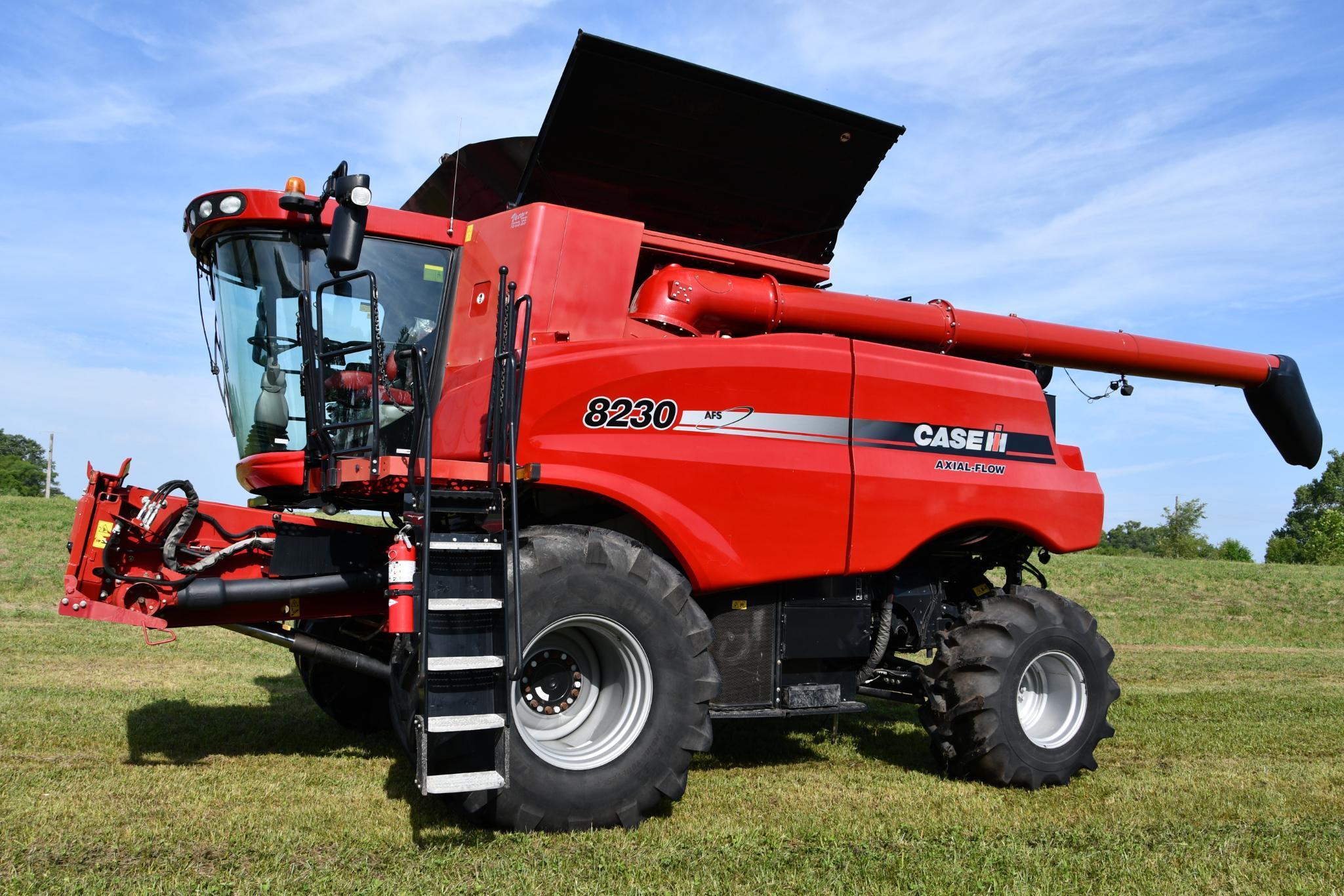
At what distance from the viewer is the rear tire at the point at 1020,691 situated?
627 centimetres

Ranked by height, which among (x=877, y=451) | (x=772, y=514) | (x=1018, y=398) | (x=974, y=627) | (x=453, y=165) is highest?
(x=453, y=165)

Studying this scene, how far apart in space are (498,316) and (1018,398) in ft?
11.9

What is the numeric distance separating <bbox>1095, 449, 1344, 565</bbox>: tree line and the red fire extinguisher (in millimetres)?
50156

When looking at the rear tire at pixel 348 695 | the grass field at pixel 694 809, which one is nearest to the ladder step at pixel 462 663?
the grass field at pixel 694 809

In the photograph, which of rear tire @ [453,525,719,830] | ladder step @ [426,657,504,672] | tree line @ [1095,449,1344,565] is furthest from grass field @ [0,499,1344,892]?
tree line @ [1095,449,1344,565]

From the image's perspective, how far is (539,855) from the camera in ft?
14.4

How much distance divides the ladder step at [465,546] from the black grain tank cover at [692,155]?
2537 millimetres

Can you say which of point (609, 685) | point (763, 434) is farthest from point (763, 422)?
point (609, 685)

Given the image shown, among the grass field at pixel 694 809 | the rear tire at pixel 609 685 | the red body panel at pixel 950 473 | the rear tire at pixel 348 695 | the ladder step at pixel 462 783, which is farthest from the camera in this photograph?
the rear tire at pixel 348 695

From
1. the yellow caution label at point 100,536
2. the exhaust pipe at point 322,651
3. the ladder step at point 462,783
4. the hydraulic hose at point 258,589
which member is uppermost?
the yellow caution label at point 100,536

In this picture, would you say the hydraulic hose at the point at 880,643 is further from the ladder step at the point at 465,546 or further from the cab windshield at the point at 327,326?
the cab windshield at the point at 327,326

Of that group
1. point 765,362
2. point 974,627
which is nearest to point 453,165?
point 765,362

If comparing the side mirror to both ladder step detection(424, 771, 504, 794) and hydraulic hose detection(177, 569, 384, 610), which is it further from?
ladder step detection(424, 771, 504, 794)

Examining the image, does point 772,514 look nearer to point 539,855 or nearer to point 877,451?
point 877,451
